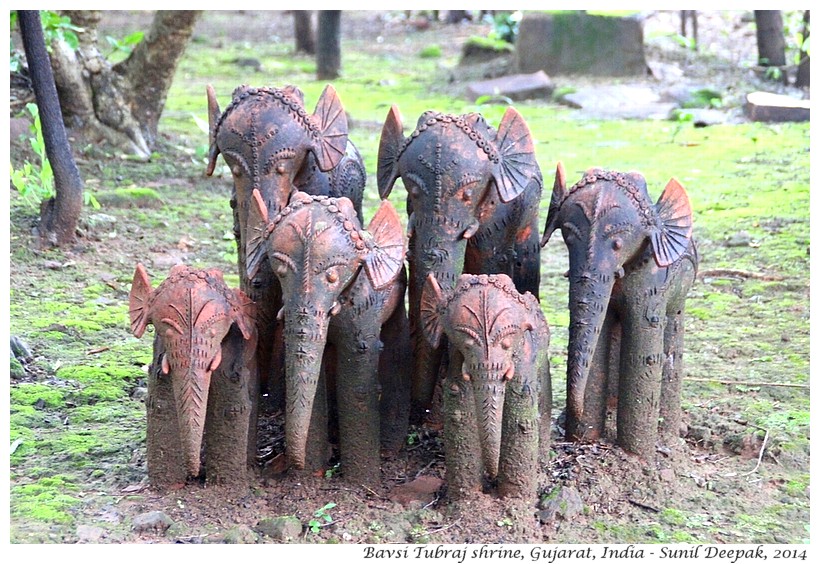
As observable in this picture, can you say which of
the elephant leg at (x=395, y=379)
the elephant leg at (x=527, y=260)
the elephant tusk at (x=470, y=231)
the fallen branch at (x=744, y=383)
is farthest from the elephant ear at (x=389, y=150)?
the fallen branch at (x=744, y=383)

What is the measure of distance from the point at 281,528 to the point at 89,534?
0.68m

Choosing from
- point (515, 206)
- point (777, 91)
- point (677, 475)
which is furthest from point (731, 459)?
point (777, 91)

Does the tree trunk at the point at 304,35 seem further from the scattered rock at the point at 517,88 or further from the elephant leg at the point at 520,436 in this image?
the elephant leg at the point at 520,436

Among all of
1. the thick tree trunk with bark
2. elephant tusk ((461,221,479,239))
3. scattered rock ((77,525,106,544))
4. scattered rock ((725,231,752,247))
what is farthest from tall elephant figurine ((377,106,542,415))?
the thick tree trunk with bark

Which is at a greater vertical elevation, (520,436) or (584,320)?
(584,320)

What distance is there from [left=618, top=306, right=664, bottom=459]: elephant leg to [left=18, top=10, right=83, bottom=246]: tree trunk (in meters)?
4.09

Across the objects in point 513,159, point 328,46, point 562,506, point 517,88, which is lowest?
point 562,506

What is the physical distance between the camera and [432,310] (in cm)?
402

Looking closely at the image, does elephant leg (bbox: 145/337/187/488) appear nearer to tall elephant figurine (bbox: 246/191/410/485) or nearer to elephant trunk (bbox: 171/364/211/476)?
elephant trunk (bbox: 171/364/211/476)

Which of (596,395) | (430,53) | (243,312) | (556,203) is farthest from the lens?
(430,53)

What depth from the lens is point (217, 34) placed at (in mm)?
22562

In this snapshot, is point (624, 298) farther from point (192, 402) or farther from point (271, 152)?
point (192, 402)

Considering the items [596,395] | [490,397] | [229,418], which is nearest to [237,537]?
[229,418]

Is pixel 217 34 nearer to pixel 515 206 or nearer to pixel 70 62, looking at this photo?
pixel 70 62
